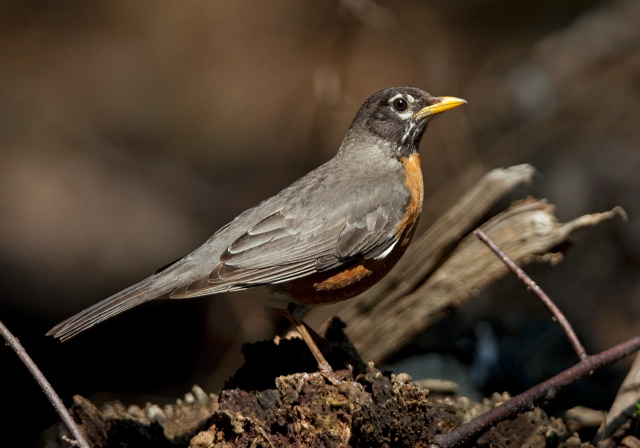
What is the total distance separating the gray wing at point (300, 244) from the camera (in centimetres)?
407

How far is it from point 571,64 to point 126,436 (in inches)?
254

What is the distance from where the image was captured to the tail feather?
12.3 feet

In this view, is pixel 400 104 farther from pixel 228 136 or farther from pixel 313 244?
pixel 228 136

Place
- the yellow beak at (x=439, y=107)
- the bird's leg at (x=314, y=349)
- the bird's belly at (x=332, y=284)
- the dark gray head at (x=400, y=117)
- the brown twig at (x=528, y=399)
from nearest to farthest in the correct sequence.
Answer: the brown twig at (x=528, y=399)
the bird's leg at (x=314, y=349)
the bird's belly at (x=332, y=284)
the yellow beak at (x=439, y=107)
the dark gray head at (x=400, y=117)

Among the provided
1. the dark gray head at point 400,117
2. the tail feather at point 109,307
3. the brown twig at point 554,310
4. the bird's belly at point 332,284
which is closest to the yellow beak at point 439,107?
the dark gray head at point 400,117

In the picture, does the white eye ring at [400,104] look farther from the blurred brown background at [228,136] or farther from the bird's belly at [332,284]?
the blurred brown background at [228,136]

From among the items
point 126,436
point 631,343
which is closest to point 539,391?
point 631,343

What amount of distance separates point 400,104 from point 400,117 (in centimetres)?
8

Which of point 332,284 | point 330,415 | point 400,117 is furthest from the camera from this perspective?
point 400,117

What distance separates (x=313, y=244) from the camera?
427cm

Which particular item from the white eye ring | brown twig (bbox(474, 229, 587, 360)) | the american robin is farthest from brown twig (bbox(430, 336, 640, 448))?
the white eye ring

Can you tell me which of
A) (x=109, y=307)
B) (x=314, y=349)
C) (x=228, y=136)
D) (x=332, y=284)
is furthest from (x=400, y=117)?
(x=228, y=136)

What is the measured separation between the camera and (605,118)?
859 centimetres

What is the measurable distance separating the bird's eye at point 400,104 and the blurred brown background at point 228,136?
6.66 feet
